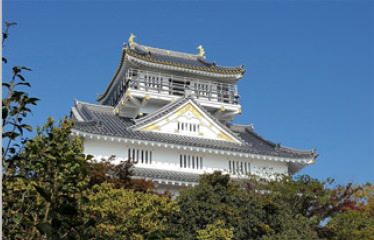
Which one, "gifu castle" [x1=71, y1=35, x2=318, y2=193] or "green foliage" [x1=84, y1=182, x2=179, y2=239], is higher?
"gifu castle" [x1=71, y1=35, x2=318, y2=193]

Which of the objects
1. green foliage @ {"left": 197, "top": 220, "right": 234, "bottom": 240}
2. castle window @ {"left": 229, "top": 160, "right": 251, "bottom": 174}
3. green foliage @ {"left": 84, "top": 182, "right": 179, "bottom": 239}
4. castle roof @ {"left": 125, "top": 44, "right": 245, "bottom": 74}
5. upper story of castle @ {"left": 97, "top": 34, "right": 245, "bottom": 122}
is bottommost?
green foliage @ {"left": 197, "top": 220, "right": 234, "bottom": 240}

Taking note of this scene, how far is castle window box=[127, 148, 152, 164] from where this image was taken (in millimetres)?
22656

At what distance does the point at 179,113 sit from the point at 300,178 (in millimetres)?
7437

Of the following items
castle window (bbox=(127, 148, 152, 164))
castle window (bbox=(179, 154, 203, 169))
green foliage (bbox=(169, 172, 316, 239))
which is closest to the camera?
green foliage (bbox=(169, 172, 316, 239))

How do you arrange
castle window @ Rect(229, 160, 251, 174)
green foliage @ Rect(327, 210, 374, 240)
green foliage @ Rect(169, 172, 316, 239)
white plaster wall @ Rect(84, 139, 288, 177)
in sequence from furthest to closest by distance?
castle window @ Rect(229, 160, 251, 174) < white plaster wall @ Rect(84, 139, 288, 177) < green foliage @ Rect(327, 210, 374, 240) < green foliage @ Rect(169, 172, 316, 239)

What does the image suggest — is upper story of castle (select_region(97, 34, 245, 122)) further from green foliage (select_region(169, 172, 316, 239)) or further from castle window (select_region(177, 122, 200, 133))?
green foliage (select_region(169, 172, 316, 239))

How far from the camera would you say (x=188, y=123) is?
81.9 ft

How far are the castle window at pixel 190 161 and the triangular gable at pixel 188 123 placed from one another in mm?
1388

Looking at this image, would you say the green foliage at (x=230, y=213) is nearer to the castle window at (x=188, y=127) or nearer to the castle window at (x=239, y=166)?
the castle window at (x=239, y=166)

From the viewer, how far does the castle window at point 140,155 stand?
892 inches

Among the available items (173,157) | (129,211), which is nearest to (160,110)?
(173,157)

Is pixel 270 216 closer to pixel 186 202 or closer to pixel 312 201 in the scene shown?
pixel 186 202

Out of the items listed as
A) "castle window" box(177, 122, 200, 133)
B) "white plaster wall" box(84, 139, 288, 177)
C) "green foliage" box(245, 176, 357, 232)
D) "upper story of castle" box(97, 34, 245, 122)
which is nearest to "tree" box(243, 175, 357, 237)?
"green foliage" box(245, 176, 357, 232)

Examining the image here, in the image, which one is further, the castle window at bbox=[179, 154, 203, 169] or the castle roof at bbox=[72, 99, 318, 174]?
the castle window at bbox=[179, 154, 203, 169]
